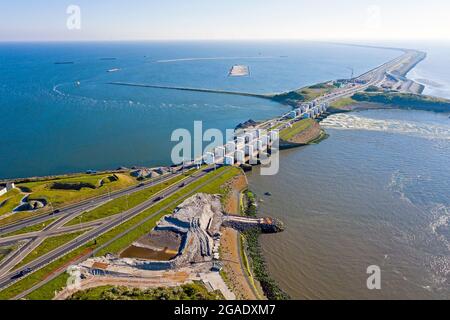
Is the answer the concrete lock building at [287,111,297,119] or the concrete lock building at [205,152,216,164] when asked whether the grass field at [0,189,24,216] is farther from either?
the concrete lock building at [287,111,297,119]

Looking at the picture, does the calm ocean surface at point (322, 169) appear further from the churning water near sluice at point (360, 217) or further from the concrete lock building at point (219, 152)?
the concrete lock building at point (219, 152)

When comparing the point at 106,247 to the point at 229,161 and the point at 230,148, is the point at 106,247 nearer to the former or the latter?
the point at 229,161

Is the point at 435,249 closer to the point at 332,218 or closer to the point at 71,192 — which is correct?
the point at 332,218

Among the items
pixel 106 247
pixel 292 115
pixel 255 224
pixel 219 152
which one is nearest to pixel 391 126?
pixel 292 115

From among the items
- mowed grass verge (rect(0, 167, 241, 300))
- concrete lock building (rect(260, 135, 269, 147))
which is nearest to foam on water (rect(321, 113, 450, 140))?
concrete lock building (rect(260, 135, 269, 147))

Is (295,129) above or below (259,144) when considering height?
above

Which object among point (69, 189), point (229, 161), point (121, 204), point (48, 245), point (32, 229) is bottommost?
point (48, 245)

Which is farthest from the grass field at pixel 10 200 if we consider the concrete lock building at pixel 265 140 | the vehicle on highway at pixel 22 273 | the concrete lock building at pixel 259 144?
the concrete lock building at pixel 265 140
